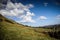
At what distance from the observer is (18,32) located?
17.0ft

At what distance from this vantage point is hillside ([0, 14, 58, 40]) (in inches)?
202

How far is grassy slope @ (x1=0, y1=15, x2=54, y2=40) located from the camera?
513cm

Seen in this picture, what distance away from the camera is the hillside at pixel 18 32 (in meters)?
5.14

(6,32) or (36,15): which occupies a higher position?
(36,15)

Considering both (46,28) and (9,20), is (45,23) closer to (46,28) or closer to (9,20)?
(46,28)

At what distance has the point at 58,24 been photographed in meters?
5.39

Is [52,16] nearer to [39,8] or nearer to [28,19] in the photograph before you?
[39,8]

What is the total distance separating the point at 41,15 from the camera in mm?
5438

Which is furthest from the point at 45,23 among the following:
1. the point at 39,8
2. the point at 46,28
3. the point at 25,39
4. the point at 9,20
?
the point at 9,20

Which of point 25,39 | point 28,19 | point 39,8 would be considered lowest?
point 25,39

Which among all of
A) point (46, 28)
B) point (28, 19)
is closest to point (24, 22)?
point (28, 19)

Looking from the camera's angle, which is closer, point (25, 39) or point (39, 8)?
point (25, 39)

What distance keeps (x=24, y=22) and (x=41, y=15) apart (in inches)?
28.3

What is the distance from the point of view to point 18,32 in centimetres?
519
